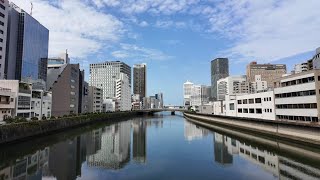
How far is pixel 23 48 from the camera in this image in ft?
309

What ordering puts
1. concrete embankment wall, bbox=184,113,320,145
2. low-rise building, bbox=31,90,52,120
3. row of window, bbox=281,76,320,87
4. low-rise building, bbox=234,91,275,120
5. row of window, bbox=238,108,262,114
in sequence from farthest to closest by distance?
1. low-rise building, bbox=31,90,52,120
2. row of window, bbox=238,108,262,114
3. low-rise building, bbox=234,91,275,120
4. row of window, bbox=281,76,320,87
5. concrete embankment wall, bbox=184,113,320,145

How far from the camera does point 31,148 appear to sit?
37.8 metres

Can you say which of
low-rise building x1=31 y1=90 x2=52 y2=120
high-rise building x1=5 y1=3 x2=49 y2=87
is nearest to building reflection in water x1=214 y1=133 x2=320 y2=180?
low-rise building x1=31 y1=90 x2=52 y2=120

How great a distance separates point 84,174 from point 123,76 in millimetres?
162040

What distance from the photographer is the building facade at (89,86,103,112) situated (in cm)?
12653

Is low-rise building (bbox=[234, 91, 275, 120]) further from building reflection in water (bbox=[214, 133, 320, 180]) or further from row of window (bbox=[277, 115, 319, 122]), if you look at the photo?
building reflection in water (bbox=[214, 133, 320, 180])

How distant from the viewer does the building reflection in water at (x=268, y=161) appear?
24.2 m

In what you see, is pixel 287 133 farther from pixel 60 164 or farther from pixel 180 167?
pixel 60 164

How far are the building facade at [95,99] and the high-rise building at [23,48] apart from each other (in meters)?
25.5

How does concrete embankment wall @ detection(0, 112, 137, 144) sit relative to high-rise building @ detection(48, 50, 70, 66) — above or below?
below

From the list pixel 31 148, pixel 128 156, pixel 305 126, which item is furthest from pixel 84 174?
pixel 305 126

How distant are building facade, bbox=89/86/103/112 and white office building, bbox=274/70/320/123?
301 ft

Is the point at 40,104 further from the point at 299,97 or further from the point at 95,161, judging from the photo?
the point at 299,97

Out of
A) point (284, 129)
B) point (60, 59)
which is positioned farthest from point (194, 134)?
point (60, 59)
